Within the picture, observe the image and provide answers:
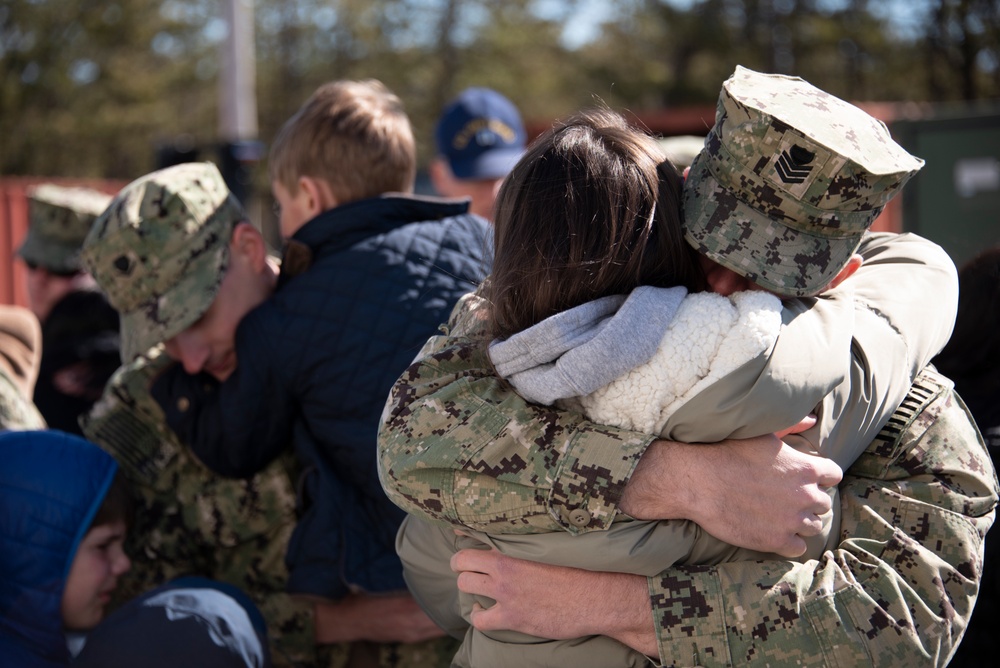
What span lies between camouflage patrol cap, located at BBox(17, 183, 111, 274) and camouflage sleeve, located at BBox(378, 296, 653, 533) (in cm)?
310

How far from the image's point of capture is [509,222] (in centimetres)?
152

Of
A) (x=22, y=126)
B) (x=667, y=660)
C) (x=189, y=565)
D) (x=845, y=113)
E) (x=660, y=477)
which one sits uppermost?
(x=845, y=113)

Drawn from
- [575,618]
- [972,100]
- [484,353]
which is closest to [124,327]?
[484,353]

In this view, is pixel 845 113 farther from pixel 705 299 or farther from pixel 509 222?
pixel 509 222

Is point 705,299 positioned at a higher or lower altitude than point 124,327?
higher

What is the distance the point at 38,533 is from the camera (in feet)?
7.64

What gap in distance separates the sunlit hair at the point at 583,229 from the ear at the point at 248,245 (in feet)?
3.57

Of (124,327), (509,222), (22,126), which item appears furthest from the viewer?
(22,126)

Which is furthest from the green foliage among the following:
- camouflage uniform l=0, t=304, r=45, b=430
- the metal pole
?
camouflage uniform l=0, t=304, r=45, b=430

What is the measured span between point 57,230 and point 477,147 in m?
1.95

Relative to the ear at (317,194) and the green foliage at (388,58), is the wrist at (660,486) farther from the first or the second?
the green foliage at (388,58)

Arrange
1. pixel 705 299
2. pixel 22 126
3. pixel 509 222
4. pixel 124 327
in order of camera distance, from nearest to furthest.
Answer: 1. pixel 705 299
2. pixel 509 222
3. pixel 124 327
4. pixel 22 126

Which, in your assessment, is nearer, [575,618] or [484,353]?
[575,618]

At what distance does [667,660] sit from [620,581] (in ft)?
0.43
